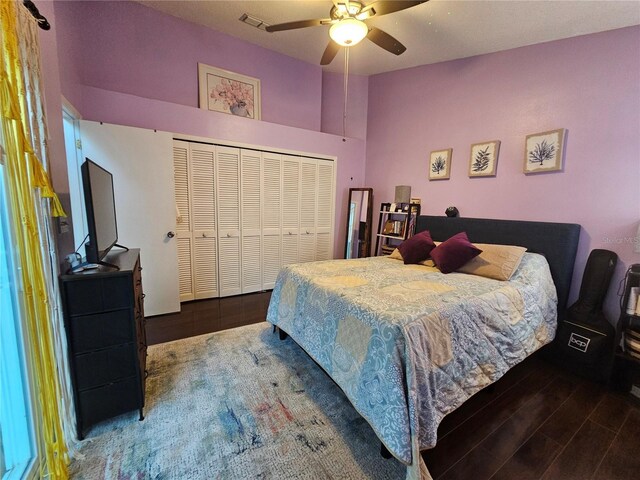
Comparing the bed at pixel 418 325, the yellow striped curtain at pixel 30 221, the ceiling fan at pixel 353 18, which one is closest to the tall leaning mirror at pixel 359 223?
the bed at pixel 418 325

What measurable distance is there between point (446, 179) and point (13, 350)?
3.95 metres

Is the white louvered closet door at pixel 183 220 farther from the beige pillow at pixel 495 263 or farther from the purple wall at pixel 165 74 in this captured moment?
the beige pillow at pixel 495 263

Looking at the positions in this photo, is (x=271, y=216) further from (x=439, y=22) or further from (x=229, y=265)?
(x=439, y=22)

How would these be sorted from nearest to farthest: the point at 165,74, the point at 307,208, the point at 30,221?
the point at 30,221, the point at 165,74, the point at 307,208

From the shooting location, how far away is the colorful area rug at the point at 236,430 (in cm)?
133

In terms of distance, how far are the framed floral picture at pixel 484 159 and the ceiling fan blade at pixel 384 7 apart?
1773mm

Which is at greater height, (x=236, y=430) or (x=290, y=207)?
(x=290, y=207)

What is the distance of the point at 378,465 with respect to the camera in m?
1.38

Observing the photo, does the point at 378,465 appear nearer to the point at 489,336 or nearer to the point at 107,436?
the point at 489,336

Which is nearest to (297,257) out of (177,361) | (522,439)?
(177,361)

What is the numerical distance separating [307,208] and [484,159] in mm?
2429

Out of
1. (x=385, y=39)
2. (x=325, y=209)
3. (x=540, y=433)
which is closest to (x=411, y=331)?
(x=540, y=433)

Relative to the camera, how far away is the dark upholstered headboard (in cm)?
243

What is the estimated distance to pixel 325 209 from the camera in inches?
175
